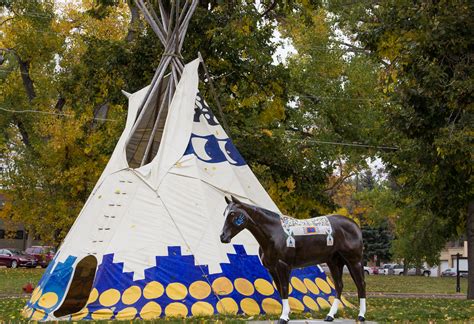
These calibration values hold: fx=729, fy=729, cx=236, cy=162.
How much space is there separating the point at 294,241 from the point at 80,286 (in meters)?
4.04

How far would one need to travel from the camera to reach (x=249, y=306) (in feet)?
36.1

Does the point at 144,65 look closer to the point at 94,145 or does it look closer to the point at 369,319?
the point at 94,145

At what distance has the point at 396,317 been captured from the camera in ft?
36.5

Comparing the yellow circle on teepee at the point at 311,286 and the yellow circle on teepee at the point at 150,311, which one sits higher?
the yellow circle on teepee at the point at 311,286

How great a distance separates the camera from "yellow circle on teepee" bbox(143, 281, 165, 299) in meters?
Answer: 10.6

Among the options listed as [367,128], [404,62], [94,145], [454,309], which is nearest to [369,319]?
[454,309]

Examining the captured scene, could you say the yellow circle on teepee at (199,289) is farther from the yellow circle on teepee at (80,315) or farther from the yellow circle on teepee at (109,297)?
the yellow circle on teepee at (80,315)

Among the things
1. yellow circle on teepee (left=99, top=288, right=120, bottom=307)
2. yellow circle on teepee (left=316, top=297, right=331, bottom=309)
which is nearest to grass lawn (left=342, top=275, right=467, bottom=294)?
yellow circle on teepee (left=316, top=297, right=331, bottom=309)

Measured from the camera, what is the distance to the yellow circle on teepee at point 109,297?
34.3 feet

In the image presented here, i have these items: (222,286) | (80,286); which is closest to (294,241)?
(222,286)

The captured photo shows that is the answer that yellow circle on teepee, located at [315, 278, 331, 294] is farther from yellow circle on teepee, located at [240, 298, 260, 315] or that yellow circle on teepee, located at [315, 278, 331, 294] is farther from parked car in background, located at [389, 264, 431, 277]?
parked car in background, located at [389, 264, 431, 277]

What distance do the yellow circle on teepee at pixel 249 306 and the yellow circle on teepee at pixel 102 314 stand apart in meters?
1.96

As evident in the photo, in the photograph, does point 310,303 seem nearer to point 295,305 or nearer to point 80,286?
point 295,305

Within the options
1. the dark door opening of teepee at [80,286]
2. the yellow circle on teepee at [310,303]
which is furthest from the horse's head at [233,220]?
the dark door opening of teepee at [80,286]
